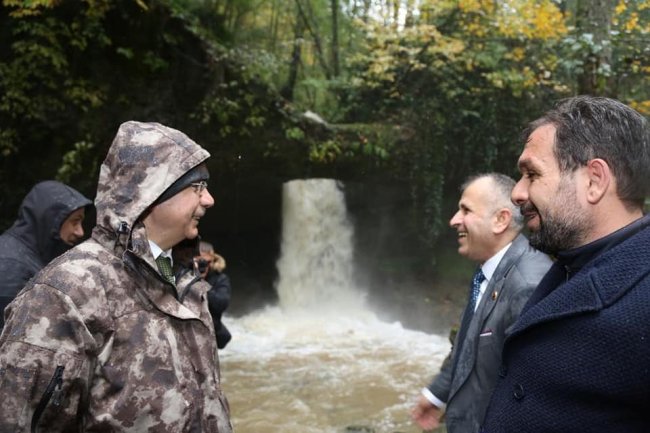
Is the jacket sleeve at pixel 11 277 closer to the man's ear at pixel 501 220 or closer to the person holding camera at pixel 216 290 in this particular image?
the person holding camera at pixel 216 290

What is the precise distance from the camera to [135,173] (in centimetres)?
223

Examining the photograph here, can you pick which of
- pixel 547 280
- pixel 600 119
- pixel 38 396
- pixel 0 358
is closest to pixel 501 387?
pixel 547 280

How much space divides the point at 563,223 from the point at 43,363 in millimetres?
1716

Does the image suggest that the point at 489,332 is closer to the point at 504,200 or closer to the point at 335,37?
the point at 504,200

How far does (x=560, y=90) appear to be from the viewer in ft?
41.0

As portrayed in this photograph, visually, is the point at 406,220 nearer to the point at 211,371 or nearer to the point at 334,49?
the point at 334,49

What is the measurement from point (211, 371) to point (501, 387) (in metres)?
1.13

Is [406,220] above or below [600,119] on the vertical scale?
below

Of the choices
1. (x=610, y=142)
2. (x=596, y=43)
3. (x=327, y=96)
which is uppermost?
(x=596, y=43)

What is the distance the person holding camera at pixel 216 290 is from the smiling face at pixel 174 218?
2652mm

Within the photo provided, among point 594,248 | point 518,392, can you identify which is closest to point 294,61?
point 594,248

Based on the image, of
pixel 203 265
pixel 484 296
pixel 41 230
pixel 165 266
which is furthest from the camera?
pixel 203 265

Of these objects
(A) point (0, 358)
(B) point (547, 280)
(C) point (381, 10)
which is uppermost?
(C) point (381, 10)

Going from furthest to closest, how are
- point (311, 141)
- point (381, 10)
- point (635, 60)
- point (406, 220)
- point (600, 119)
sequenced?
1. point (406, 220)
2. point (381, 10)
3. point (311, 141)
4. point (635, 60)
5. point (600, 119)
